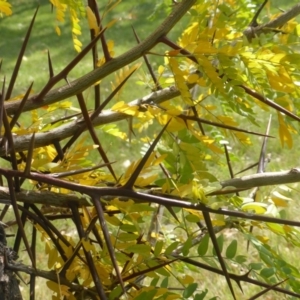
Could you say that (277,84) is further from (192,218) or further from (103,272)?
(103,272)

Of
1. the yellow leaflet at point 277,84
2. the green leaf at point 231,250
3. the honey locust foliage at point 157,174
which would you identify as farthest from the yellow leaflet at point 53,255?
the yellow leaflet at point 277,84

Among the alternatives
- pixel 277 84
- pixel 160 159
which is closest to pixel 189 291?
pixel 160 159

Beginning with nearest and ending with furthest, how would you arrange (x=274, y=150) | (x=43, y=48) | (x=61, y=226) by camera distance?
(x=61, y=226) < (x=274, y=150) < (x=43, y=48)

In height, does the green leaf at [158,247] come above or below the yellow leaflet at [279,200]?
below

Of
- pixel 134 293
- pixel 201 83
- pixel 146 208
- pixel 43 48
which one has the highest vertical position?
pixel 201 83

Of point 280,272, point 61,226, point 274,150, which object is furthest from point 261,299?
point 280,272

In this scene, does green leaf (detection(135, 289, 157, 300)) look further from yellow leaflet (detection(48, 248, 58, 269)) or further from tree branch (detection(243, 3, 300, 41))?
tree branch (detection(243, 3, 300, 41))

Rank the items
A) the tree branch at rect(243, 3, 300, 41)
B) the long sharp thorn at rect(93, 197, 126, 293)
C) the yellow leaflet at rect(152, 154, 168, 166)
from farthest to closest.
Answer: the tree branch at rect(243, 3, 300, 41)
the yellow leaflet at rect(152, 154, 168, 166)
the long sharp thorn at rect(93, 197, 126, 293)

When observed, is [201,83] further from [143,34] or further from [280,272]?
[143,34]

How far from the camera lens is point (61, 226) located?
9.44ft

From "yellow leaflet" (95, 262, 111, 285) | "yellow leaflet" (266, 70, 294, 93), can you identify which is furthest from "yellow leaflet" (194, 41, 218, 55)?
"yellow leaflet" (95, 262, 111, 285)

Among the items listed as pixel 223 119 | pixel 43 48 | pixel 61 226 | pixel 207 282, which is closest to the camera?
pixel 223 119

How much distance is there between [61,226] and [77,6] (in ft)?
7.07

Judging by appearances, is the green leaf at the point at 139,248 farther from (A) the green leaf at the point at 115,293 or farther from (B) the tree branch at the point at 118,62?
(B) the tree branch at the point at 118,62
